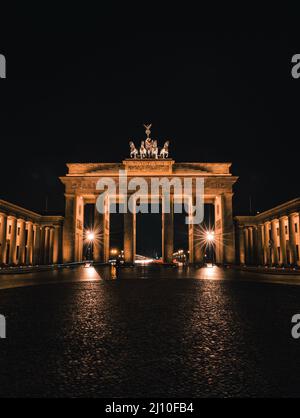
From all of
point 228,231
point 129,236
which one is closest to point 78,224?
point 129,236

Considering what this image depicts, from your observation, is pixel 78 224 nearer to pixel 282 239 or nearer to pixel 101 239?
pixel 101 239

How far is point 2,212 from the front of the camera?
44469 millimetres

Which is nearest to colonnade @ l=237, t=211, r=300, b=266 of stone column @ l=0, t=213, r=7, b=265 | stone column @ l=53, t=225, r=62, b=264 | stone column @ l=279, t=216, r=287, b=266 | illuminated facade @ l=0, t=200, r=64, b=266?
stone column @ l=279, t=216, r=287, b=266

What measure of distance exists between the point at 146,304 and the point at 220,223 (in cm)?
4637

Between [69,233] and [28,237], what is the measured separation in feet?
26.6

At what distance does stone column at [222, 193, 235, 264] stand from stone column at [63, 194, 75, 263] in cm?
2373

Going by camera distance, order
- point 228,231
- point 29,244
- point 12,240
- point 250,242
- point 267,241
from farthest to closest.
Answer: point 250,242, point 29,244, point 267,241, point 228,231, point 12,240

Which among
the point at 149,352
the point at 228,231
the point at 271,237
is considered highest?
the point at 228,231

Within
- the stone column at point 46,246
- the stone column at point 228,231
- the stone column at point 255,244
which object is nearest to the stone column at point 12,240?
the stone column at point 46,246

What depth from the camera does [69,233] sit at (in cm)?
5334

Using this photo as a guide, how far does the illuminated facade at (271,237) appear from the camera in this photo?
147 ft

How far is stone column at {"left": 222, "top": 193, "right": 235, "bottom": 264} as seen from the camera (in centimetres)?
5325

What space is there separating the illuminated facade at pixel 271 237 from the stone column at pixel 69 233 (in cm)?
2819

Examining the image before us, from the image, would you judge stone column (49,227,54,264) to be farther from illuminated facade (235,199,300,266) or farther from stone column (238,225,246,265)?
stone column (238,225,246,265)
